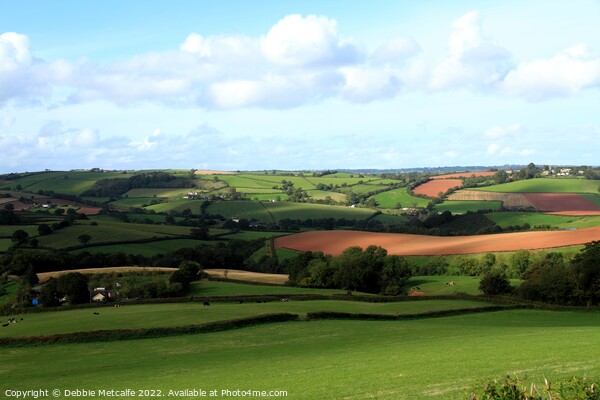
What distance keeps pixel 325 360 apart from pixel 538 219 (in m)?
113

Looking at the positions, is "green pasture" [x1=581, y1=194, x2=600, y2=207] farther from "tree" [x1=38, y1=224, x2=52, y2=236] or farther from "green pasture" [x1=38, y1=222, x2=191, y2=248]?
"tree" [x1=38, y1=224, x2=52, y2=236]

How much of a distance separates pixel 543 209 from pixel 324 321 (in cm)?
11013

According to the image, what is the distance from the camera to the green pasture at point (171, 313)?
48.0m

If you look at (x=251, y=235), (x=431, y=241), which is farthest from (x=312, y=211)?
(x=431, y=241)

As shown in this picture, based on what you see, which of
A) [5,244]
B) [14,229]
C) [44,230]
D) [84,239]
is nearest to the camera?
[5,244]

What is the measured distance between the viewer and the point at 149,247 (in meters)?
116

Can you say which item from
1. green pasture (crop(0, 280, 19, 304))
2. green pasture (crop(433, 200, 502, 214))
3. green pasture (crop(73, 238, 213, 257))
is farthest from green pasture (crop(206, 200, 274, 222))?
green pasture (crop(0, 280, 19, 304))

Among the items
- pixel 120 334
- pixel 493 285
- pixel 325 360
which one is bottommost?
pixel 120 334

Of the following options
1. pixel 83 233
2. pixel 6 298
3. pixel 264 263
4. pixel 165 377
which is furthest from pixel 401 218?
pixel 165 377

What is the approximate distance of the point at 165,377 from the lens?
27.9 metres

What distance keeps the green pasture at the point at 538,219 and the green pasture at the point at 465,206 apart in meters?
17.8

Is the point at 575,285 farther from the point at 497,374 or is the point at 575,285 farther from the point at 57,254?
the point at 57,254

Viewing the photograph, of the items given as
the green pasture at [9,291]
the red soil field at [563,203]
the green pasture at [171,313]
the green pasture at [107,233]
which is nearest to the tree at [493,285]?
the green pasture at [171,313]

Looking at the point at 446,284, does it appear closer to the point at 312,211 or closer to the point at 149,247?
the point at 149,247
